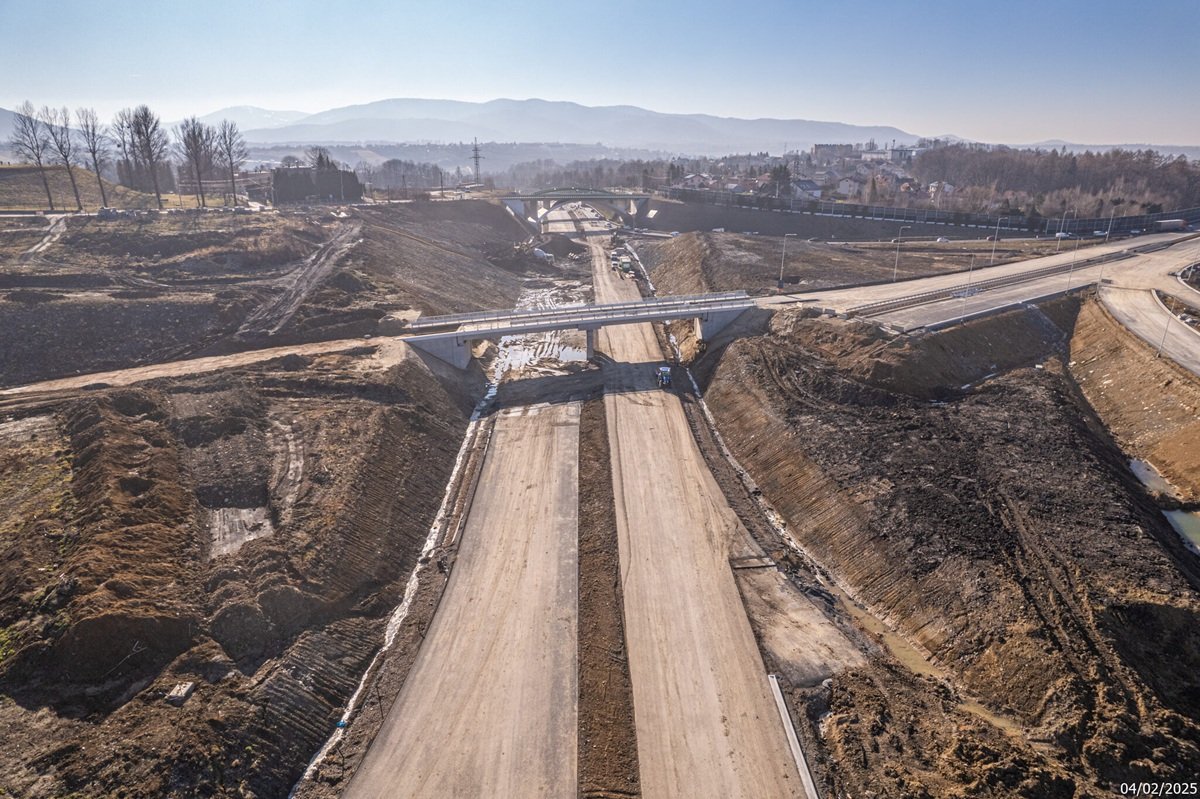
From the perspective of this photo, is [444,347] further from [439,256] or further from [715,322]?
[439,256]

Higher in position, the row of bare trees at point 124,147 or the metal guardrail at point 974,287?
the row of bare trees at point 124,147

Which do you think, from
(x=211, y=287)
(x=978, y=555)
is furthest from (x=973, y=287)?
(x=211, y=287)

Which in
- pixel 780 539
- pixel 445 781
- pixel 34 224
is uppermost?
pixel 34 224

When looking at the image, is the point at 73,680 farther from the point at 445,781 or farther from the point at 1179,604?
the point at 1179,604

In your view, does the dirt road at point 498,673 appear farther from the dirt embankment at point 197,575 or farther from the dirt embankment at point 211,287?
the dirt embankment at point 211,287

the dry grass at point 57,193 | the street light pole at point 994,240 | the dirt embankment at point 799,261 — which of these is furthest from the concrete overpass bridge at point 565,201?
the street light pole at point 994,240

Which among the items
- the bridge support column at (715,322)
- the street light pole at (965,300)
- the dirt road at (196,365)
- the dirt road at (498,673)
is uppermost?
the street light pole at (965,300)

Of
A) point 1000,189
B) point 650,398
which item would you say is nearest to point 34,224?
point 650,398
